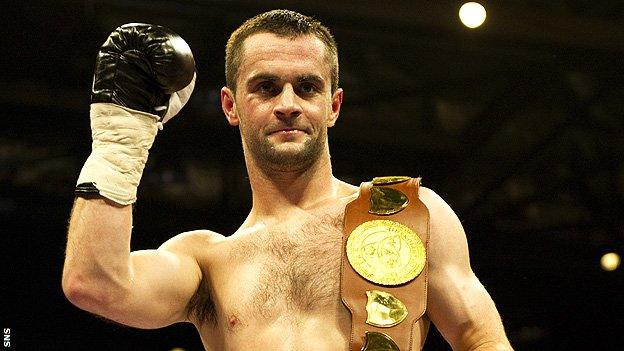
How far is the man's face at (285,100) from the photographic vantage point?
86.4 inches

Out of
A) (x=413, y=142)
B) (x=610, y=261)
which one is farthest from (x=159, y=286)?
(x=610, y=261)

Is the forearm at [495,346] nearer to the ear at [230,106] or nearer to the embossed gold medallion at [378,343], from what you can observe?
the embossed gold medallion at [378,343]

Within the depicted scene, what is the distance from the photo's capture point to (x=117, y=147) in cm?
185

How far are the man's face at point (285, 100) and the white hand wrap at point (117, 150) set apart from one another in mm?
399

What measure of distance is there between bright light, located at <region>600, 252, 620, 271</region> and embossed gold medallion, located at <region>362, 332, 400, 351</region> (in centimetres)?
407

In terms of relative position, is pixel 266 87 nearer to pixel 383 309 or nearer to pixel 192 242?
pixel 192 242

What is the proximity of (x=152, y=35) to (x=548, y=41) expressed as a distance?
112 inches

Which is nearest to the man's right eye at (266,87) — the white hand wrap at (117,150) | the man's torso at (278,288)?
the man's torso at (278,288)

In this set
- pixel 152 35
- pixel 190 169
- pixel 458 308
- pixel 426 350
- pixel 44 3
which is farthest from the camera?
pixel 426 350

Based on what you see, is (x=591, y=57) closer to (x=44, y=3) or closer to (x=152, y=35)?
(x=44, y=3)

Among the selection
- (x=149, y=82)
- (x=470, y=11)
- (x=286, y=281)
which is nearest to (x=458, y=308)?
(x=286, y=281)

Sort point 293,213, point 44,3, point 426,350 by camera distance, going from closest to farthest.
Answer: point 293,213 < point 44,3 < point 426,350

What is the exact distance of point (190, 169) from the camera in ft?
17.7

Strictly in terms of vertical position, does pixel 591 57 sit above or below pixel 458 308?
below
